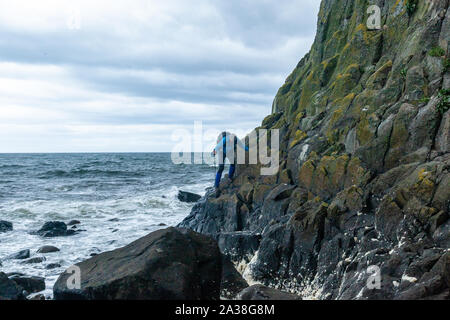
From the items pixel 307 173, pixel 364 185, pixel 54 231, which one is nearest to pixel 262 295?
pixel 364 185

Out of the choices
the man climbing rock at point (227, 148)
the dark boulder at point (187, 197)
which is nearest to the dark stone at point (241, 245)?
the man climbing rock at point (227, 148)

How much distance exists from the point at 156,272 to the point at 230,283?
144 inches

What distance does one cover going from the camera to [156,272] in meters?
6.66

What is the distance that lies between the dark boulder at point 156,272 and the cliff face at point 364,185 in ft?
10.7

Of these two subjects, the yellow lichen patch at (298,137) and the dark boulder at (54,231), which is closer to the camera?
the yellow lichen patch at (298,137)

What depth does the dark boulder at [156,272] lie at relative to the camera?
6.43 m

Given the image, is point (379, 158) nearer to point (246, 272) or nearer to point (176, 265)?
point (246, 272)

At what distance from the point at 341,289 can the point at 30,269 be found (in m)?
12.7

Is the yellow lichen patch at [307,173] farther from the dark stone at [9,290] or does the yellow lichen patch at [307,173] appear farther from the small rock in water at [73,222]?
the small rock in water at [73,222]

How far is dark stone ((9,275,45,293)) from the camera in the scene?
1198 centimetres

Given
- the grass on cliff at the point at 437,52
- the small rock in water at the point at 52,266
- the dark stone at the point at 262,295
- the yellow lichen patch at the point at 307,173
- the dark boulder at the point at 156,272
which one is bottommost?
the small rock in water at the point at 52,266

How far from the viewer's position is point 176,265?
22.6ft
